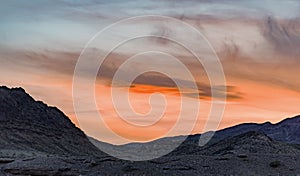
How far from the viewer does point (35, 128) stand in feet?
310

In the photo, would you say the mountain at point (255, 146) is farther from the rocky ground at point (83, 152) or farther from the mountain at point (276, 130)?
the mountain at point (276, 130)

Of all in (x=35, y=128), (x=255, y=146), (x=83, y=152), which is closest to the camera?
(x=255, y=146)

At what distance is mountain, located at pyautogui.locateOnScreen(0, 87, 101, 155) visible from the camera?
277 feet

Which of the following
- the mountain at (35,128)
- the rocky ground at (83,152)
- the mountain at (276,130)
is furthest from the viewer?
the mountain at (276,130)

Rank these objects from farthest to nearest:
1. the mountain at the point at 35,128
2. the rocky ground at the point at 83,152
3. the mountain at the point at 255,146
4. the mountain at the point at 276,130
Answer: the mountain at the point at 276,130, the mountain at the point at 35,128, the mountain at the point at 255,146, the rocky ground at the point at 83,152

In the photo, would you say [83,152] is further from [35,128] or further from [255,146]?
[255,146]

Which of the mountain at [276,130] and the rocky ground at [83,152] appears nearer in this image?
the rocky ground at [83,152]

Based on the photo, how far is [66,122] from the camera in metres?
110

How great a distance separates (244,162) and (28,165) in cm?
1540

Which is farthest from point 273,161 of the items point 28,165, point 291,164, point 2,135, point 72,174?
point 2,135

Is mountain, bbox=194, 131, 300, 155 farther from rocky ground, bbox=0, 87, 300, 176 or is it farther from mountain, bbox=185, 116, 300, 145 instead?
mountain, bbox=185, 116, 300, 145

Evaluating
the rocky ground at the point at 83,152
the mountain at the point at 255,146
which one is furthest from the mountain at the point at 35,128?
the mountain at the point at 255,146

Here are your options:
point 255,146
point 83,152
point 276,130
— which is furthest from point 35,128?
point 276,130

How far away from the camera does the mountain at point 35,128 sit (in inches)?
3329
